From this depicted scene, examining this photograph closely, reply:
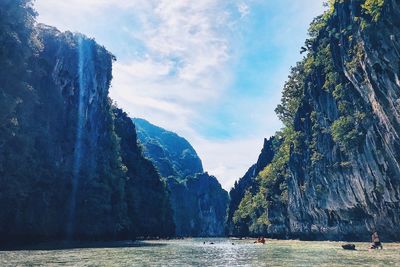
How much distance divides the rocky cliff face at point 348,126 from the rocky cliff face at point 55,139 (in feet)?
94.7

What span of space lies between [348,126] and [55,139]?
43.5 metres

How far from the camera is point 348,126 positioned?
4619 cm

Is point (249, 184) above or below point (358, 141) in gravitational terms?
above

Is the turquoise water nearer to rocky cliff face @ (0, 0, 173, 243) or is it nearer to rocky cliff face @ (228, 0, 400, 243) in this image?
rocky cliff face @ (0, 0, 173, 243)

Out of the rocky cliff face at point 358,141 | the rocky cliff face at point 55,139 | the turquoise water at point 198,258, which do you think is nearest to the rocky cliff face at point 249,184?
the rocky cliff face at point 55,139

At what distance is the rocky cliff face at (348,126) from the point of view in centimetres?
3403

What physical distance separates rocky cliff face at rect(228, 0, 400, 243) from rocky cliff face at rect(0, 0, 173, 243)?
2887cm

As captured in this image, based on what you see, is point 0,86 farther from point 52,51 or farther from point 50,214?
point 52,51

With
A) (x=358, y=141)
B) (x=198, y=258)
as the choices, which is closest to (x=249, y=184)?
(x=358, y=141)

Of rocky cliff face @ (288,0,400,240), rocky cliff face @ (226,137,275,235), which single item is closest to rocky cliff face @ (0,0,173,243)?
rocky cliff face @ (288,0,400,240)

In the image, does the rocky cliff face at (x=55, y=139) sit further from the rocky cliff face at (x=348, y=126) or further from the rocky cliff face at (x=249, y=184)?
the rocky cliff face at (x=249, y=184)

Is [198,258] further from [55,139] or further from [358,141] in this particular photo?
[55,139]

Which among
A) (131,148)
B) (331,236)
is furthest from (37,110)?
(131,148)

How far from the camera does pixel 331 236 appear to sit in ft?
219
